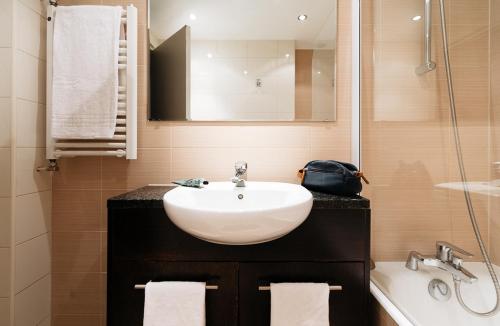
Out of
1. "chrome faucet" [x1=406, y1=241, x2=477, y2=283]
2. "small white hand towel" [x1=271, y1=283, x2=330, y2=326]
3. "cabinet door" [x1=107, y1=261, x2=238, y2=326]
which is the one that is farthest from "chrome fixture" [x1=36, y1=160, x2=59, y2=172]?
"chrome faucet" [x1=406, y1=241, x2=477, y2=283]

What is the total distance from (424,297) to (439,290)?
56 millimetres

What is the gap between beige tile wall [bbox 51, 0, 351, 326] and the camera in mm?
1439

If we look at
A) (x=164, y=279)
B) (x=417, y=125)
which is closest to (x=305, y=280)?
(x=164, y=279)

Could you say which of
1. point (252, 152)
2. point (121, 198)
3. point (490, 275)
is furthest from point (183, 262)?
point (490, 275)

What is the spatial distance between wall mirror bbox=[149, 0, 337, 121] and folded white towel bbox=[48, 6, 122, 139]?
0.70 ft

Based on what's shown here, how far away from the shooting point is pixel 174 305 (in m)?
0.94

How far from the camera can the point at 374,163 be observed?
1.32 metres

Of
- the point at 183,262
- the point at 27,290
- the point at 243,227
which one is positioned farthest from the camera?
the point at 27,290

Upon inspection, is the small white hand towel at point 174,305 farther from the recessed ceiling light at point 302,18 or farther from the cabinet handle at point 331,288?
the recessed ceiling light at point 302,18

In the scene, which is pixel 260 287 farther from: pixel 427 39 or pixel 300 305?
pixel 427 39

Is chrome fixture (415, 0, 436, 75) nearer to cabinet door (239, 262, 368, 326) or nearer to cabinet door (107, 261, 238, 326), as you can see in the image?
cabinet door (239, 262, 368, 326)

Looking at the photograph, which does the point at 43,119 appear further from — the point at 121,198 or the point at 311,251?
the point at 311,251

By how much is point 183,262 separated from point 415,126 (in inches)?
39.2

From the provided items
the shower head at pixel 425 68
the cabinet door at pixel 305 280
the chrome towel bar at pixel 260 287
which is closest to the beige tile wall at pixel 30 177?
the chrome towel bar at pixel 260 287
